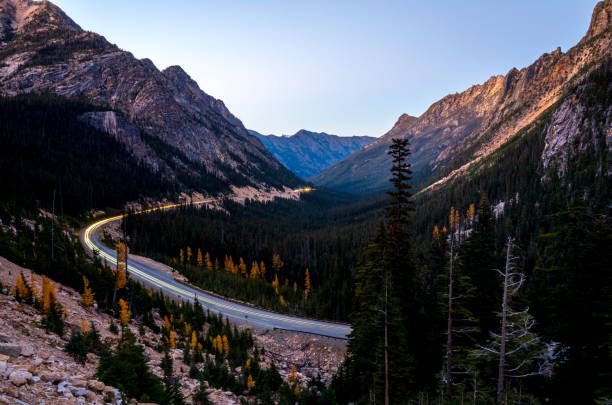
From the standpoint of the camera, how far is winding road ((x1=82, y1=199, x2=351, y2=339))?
37222mm

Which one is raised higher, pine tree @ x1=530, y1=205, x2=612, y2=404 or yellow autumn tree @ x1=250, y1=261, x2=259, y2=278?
pine tree @ x1=530, y1=205, x2=612, y2=404

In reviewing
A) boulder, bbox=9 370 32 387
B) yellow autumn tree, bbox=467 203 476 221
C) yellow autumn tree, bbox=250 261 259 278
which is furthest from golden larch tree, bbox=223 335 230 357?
yellow autumn tree, bbox=467 203 476 221

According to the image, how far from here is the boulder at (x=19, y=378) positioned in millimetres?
7307

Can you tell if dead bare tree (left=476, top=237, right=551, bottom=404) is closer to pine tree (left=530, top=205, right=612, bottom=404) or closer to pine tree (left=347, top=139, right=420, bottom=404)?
pine tree (left=530, top=205, right=612, bottom=404)

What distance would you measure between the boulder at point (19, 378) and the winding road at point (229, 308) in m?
28.3

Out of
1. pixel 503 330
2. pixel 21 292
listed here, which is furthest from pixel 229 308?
pixel 503 330

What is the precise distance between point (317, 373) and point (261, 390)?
26.8ft

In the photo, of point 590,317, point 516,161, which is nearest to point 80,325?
point 590,317

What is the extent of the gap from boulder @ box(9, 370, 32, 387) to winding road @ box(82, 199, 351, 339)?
92.9 ft

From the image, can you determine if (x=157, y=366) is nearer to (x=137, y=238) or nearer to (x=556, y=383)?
(x=556, y=383)

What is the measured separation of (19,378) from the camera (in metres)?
7.39

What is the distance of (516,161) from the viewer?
469ft

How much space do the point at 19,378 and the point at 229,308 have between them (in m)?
37.5

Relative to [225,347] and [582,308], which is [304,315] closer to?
[225,347]
